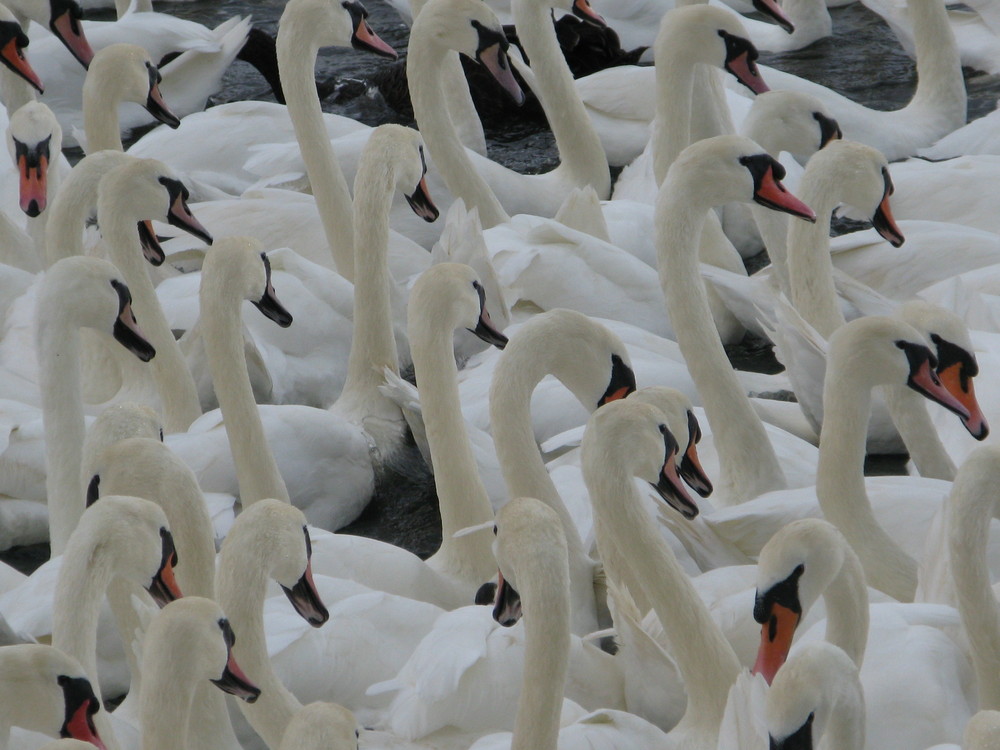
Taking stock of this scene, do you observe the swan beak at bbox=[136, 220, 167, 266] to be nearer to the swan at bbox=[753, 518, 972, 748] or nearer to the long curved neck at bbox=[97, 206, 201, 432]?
the long curved neck at bbox=[97, 206, 201, 432]

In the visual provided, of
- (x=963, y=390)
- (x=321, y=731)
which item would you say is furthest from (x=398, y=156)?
(x=321, y=731)

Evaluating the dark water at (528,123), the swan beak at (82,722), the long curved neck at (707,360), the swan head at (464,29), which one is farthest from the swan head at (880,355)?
the dark water at (528,123)

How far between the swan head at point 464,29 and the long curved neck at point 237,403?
2.05 meters

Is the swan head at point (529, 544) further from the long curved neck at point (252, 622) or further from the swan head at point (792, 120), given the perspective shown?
the swan head at point (792, 120)

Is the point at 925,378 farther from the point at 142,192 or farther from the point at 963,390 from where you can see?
the point at 142,192

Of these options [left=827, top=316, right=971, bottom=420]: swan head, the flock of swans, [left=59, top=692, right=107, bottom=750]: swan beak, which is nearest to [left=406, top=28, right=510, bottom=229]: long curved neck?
the flock of swans

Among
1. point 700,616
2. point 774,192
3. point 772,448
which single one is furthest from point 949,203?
point 700,616

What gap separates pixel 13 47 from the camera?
7.07 meters

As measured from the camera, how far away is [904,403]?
16.5 ft

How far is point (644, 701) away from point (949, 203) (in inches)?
126

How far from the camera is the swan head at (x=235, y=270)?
4.98 metres

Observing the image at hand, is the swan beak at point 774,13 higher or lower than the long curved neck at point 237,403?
lower

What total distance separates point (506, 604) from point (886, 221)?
2.55 meters

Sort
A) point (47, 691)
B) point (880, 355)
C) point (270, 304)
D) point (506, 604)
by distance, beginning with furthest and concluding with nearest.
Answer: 1. point (270, 304)
2. point (880, 355)
3. point (506, 604)
4. point (47, 691)
